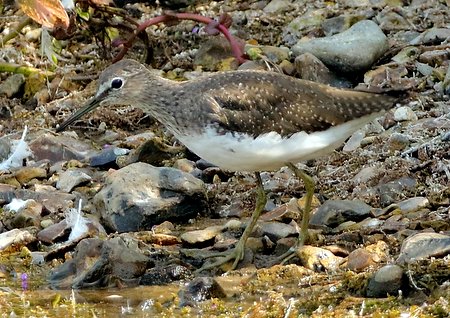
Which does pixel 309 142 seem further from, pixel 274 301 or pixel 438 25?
pixel 438 25

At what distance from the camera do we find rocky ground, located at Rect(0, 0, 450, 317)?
6.49 meters

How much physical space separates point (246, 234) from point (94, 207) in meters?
1.61

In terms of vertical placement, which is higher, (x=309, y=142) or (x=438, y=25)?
(x=309, y=142)

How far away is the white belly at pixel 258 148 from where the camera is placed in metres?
6.88

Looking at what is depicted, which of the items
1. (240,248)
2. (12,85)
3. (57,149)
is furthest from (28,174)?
(240,248)

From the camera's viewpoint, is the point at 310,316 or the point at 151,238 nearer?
the point at 310,316

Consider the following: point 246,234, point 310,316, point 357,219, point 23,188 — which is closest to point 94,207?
point 23,188

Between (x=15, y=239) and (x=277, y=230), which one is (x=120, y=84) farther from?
(x=277, y=230)

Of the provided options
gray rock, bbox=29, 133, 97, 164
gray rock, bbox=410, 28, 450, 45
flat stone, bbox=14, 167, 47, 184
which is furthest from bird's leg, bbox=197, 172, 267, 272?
gray rock, bbox=410, 28, 450, 45

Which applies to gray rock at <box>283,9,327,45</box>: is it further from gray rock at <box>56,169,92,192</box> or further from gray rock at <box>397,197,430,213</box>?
gray rock at <box>397,197,430,213</box>

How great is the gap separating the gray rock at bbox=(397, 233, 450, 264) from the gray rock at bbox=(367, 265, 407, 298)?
0.54ft

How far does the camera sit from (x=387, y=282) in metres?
6.09

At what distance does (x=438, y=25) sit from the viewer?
1041cm

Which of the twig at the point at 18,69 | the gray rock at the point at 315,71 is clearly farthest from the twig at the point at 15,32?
the gray rock at the point at 315,71
